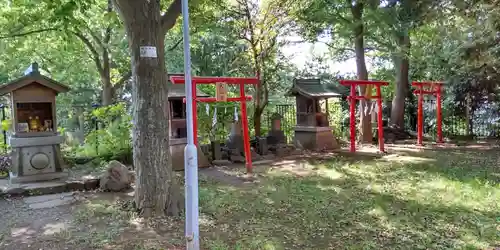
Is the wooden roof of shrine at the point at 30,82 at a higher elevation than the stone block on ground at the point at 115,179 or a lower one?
higher

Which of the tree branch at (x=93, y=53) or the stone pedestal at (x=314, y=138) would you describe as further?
the tree branch at (x=93, y=53)

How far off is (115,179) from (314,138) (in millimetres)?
5393

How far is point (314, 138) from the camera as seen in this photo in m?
9.48

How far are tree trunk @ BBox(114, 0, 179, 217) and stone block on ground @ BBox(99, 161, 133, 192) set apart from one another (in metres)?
1.38

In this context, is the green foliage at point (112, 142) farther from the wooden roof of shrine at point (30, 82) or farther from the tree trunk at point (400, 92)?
the tree trunk at point (400, 92)

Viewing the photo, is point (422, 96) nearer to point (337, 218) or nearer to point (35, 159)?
point (337, 218)

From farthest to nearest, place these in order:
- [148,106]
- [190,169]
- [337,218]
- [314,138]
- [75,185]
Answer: [314,138], [75,185], [337,218], [148,106], [190,169]

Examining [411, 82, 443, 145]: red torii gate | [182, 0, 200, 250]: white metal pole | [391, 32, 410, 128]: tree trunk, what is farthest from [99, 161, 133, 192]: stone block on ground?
[391, 32, 410, 128]: tree trunk

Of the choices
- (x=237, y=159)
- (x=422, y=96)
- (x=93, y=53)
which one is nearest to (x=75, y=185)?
(x=237, y=159)

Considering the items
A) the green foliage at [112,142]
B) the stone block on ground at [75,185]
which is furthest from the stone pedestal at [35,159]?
the green foliage at [112,142]

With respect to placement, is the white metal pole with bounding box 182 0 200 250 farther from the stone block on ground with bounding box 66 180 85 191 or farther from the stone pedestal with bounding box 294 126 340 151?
the stone pedestal with bounding box 294 126 340 151

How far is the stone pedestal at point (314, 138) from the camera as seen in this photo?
945cm

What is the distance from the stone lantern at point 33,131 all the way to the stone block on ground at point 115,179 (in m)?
0.94

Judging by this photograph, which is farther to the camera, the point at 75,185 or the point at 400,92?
the point at 400,92
